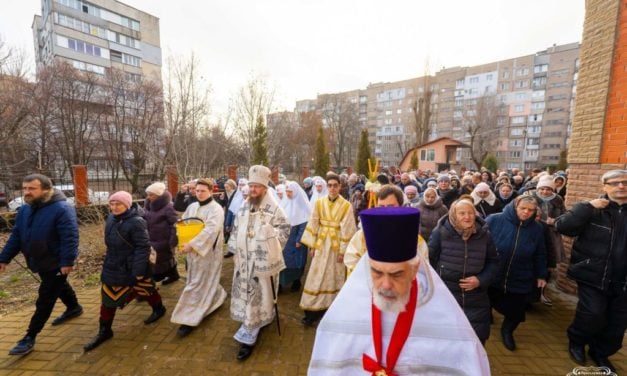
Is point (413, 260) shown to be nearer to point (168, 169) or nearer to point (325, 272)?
point (325, 272)

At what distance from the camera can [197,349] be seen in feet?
11.3

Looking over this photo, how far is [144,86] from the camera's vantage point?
20.8 meters

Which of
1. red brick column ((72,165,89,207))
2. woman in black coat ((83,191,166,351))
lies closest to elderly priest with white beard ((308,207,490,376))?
woman in black coat ((83,191,166,351))

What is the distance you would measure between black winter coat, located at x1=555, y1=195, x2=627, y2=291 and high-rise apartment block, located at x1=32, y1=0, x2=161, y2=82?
35896mm

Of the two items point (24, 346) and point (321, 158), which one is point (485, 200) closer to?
point (24, 346)

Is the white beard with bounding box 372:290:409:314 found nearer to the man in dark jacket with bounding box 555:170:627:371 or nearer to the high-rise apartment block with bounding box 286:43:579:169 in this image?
the man in dark jacket with bounding box 555:170:627:371

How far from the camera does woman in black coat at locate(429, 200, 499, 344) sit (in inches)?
110

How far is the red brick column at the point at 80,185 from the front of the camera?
948 centimetres

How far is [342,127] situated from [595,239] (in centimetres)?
5106

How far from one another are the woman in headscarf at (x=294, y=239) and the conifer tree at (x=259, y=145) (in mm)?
13411

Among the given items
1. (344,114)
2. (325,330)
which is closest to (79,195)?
(325,330)

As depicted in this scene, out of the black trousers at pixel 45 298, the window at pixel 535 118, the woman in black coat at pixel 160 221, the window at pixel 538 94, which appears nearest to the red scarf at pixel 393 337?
the black trousers at pixel 45 298

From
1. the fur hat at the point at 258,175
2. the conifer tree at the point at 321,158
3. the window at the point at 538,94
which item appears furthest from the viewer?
the window at the point at 538,94

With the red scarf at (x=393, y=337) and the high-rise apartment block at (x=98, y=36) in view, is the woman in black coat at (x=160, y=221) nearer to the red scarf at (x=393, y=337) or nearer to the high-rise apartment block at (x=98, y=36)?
the red scarf at (x=393, y=337)
